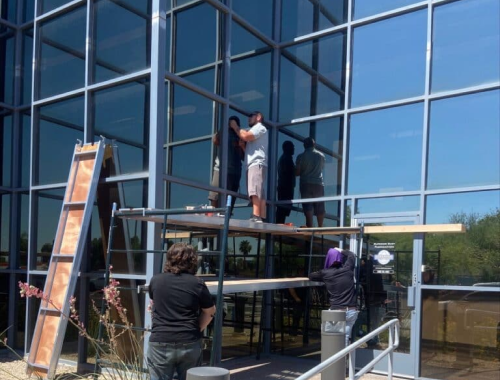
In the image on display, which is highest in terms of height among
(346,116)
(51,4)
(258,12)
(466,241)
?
(258,12)

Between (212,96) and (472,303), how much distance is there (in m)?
4.49

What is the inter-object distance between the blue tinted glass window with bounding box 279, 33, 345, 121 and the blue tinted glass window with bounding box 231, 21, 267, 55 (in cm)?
65

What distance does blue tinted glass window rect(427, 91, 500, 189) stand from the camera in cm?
665

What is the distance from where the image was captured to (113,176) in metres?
6.74

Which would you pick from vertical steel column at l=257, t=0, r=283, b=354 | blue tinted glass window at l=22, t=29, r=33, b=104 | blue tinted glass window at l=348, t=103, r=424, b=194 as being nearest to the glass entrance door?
blue tinted glass window at l=348, t=103, r=424, b=194

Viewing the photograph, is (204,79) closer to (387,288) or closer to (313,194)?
(313,194)

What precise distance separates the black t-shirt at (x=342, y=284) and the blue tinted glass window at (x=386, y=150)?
4.63ft

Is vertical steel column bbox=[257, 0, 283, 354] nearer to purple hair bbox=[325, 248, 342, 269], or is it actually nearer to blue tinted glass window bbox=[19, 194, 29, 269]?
purple hair bbox=[325, 248, 342, 269]

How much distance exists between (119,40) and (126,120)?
118cm

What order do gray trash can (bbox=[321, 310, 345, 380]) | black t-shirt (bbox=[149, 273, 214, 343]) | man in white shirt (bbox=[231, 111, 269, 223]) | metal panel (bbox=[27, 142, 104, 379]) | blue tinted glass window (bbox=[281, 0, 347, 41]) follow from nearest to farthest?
gray trash can (bbox=[321, 310, 345, 380]) → black t-shirt (bbox=[149, 273, 214, 343]) → metal panel (bbox=[27, 142, 104, 379]) → man in white shirt (bbox=[231, 111, 269, 223]) → blue tinted glass window (bbox=[281, 0, 347, 41])

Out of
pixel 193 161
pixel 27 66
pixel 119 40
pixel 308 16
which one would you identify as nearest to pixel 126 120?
pixel 193 161

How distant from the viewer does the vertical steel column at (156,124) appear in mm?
6125

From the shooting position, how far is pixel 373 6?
779 centimetres

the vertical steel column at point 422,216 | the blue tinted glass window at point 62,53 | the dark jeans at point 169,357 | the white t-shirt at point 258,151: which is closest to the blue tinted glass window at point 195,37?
the white t-shirt at point 258,151
